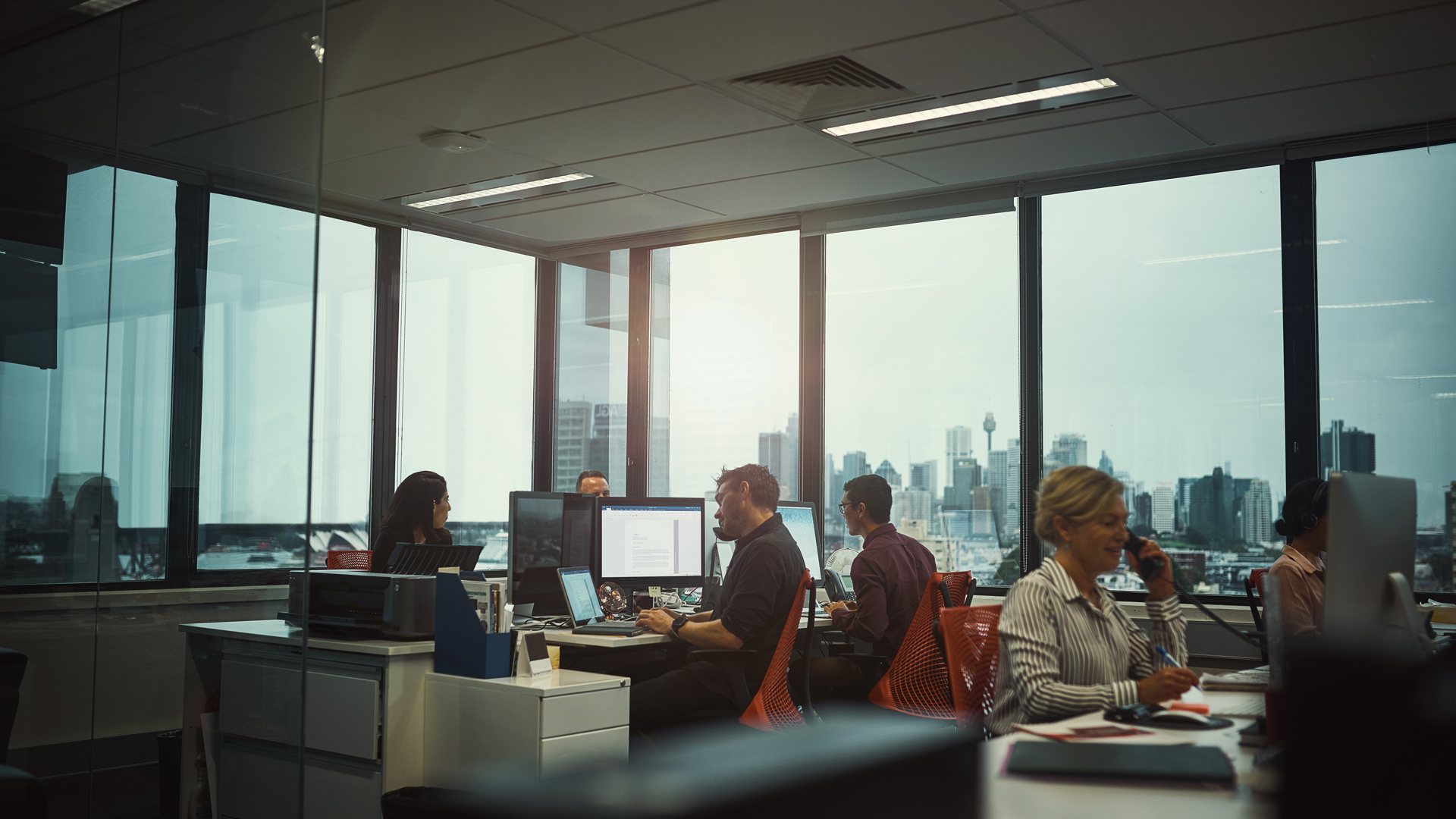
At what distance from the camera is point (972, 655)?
9.00ft

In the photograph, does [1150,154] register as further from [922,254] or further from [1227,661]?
[1227,661]

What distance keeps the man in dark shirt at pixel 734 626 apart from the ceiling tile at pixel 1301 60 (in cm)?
240

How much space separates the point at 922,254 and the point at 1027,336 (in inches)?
31.9

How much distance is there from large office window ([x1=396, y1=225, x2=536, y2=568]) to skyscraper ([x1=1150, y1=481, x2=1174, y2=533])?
3.89 meters

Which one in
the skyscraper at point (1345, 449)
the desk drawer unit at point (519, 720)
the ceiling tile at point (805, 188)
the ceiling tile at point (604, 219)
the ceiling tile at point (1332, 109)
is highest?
the ceiling tile at point (1332, 109)

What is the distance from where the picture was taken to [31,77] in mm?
2799

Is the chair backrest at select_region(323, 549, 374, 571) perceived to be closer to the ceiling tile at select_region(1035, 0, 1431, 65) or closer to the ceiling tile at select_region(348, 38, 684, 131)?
the ceiling tile at select_region(348, 38, 684, 131)

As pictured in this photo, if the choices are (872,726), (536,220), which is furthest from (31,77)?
(536,220)

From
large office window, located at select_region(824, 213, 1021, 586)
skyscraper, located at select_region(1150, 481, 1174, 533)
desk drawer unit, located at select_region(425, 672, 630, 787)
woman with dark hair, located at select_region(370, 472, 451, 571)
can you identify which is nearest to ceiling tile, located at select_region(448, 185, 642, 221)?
large office window, located at select_region(824, 213, 1021, 586)

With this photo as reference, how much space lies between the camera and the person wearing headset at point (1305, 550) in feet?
11.1

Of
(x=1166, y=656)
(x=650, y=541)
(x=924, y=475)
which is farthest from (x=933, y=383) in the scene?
(x=1166, y=656)

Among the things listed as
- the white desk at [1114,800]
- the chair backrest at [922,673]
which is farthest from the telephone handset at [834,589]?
the white desk at [1114,800]

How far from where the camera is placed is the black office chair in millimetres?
2529

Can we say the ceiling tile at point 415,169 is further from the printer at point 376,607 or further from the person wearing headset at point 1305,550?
the person wearing headset at point 1305,550
